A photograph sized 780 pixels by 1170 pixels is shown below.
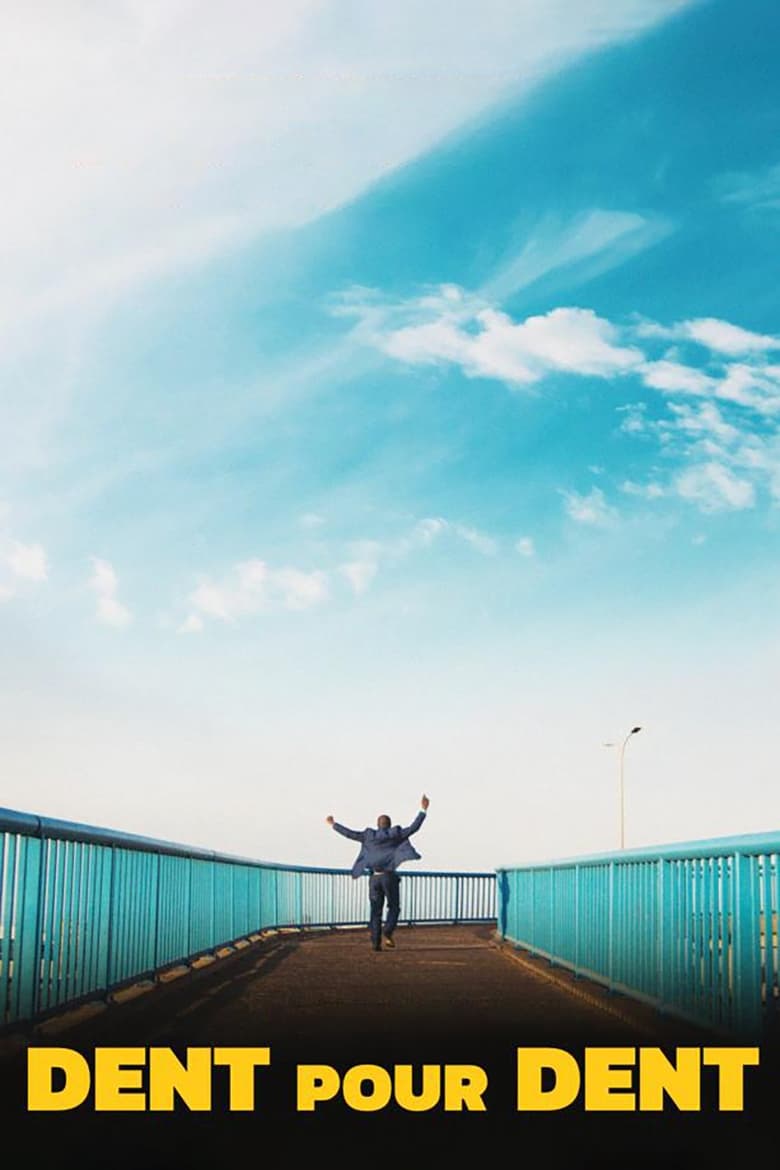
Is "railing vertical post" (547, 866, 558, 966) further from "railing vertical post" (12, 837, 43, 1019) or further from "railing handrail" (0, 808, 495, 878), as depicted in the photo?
"railing vertical post" (12, 837, 43, 1019)

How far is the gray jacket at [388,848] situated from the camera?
20.0m

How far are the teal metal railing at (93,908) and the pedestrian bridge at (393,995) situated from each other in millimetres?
23

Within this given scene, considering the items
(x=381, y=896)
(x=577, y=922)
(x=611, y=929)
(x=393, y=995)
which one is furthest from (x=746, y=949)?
(x=381, y=896)

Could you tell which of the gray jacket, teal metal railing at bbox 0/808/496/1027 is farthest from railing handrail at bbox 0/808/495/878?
the gray jacket

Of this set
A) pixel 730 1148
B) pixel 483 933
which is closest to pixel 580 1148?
pixel 730 1148

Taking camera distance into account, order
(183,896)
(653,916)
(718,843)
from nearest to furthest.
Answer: (718,843) → (653,916) → (183,896)

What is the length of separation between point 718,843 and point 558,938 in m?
7.27

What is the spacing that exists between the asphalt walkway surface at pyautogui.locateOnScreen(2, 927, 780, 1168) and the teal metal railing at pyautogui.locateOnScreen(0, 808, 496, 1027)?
0.33 meters

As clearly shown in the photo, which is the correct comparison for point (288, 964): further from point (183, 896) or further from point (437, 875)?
point (437, 875)

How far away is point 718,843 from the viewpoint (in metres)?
8.27

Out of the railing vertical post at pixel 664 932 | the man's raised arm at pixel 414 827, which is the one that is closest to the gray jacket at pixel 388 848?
the man's raised arm at pixel 414 827

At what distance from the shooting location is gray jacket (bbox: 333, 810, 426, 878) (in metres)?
20.0

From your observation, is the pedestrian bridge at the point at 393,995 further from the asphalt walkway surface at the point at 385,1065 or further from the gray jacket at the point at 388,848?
the gray jacket at the point at 388,848

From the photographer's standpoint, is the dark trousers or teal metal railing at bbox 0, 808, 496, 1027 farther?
the dark trousers
